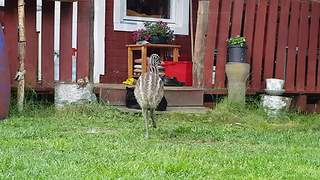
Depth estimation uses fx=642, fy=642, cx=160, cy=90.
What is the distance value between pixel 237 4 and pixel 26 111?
12.4 ft

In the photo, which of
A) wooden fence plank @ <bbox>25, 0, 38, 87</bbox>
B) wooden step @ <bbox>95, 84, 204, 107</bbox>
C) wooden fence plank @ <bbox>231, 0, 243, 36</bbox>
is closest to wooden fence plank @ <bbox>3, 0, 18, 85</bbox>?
wooden fence plank @ <bbox>25, 0, 38, 87</bbox>

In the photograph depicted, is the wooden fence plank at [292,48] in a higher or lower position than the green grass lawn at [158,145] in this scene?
higher

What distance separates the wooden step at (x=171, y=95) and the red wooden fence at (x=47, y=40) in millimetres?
401

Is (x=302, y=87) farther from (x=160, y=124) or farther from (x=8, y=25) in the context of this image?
(x=8, y=25)

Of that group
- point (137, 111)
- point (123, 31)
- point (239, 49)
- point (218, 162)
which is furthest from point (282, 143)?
point (123, 31)

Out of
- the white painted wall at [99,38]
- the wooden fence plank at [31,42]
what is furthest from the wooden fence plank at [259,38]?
the wooden fence plank at [31,42]

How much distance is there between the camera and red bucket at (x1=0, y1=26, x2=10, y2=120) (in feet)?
26.1

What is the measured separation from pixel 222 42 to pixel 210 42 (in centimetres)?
21

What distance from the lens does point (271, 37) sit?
407 inches

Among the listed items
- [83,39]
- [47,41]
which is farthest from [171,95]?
[47,41]

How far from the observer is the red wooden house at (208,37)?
8.98 meters

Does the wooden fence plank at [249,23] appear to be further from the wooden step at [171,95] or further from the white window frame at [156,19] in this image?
the white window frame at [156,19]

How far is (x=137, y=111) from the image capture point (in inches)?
344

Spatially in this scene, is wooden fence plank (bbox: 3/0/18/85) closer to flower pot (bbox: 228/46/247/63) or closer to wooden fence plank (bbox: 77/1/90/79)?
wooden fence plank (bbox: 77/1/90/79)
